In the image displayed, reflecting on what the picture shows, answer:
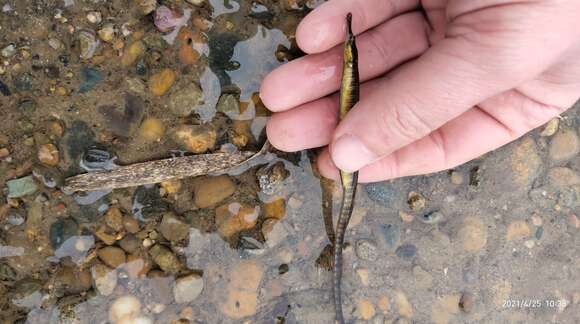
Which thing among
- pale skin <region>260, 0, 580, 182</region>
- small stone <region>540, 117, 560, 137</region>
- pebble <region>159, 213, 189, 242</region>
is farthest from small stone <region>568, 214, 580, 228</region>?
pebble <region>159, 213, 189, 242</region>

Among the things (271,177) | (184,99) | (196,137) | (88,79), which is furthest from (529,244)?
(88,79)

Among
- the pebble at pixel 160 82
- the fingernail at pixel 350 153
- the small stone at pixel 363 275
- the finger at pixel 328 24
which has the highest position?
the finger at pixel 328 24

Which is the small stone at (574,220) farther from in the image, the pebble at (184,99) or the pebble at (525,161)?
the pebble at (184,99)

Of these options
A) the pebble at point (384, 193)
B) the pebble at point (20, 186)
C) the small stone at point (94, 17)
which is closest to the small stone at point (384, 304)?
the pebble at point (384, 193)

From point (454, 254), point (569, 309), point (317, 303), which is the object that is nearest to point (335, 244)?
point (317, 303)

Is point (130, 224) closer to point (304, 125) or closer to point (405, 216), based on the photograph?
point (304, 125)

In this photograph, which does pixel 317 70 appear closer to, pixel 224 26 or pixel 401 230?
pixel 224 26
